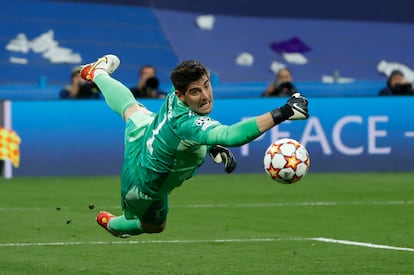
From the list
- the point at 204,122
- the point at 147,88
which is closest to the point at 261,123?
the point at 204,122

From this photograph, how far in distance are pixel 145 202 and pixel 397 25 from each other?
20670 millimetres

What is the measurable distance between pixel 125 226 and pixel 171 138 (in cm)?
149

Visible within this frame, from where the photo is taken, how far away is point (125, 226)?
10203 millimetres

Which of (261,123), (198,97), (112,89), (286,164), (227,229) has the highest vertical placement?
(112,89)

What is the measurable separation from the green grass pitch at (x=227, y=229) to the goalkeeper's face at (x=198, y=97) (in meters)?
1.64

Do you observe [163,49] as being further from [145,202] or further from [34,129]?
[145,202]

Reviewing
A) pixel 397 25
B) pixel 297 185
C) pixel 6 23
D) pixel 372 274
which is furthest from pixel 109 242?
pixel 397 25

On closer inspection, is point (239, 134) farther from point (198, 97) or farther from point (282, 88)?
point (282, 88)

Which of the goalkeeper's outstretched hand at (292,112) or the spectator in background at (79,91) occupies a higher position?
the spectator in background at (79,91)

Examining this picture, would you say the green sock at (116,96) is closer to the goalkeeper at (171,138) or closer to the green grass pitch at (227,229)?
the goalkeeper at (171,138)

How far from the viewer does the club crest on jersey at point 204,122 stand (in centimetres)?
848

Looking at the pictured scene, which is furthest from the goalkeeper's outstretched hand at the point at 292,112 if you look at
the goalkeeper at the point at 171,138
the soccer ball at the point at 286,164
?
the soccer ball at the point at 286,164

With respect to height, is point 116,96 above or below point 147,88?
below

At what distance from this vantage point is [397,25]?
29.4 m
